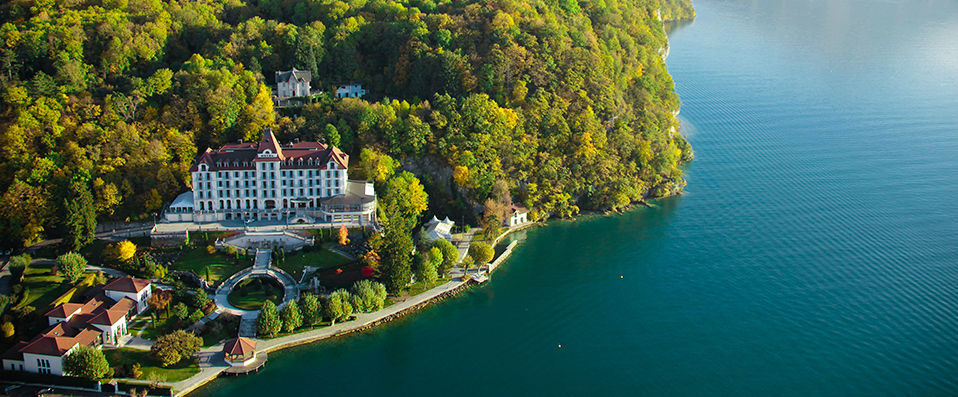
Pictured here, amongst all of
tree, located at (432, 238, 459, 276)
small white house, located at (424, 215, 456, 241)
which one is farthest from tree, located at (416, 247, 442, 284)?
small white house, located at (424, 215, 456, 241)

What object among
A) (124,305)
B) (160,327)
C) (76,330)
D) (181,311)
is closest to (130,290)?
(124,305)

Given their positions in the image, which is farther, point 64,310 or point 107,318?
point 64,310

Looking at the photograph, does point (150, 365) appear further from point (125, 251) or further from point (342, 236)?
point (342, 236)

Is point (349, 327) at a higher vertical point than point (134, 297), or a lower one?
lower

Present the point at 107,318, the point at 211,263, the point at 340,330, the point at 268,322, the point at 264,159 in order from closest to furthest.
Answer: the point at 107,318 → the point at 268,322 → the point at 340,330 → the point at 211,263 → the point at 264,159

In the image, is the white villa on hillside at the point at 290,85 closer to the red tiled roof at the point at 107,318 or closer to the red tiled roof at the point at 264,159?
the red tiled roof at the point at 264,159

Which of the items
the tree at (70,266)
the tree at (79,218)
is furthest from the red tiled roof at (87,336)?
the tree at (79,218)
